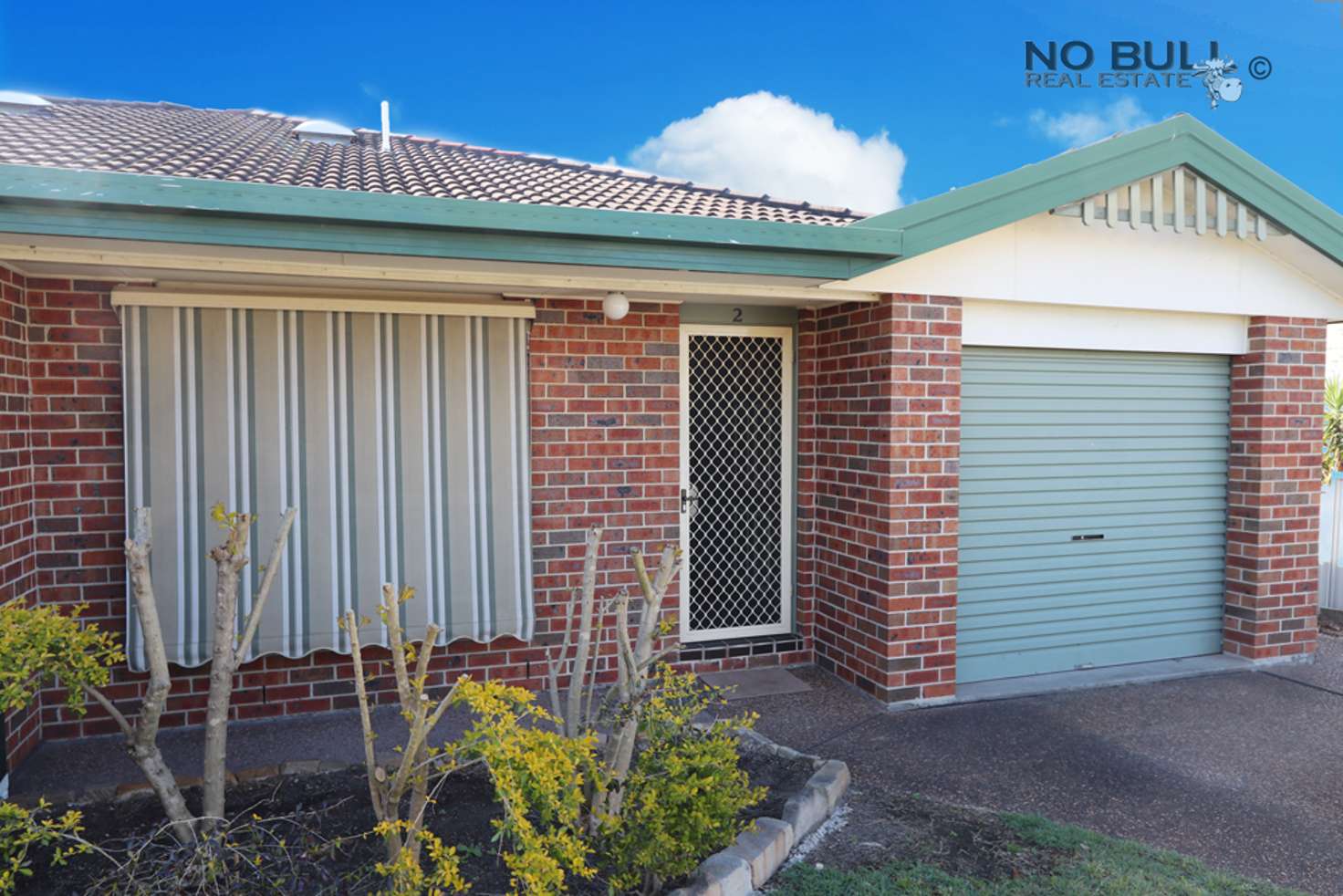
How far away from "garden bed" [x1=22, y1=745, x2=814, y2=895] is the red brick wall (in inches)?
45.7

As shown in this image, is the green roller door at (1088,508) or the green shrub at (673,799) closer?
the green shrub at (673,799)

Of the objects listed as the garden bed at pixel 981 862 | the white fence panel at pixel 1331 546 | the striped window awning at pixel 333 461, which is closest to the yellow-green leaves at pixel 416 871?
the garden bed at pixel 981 862

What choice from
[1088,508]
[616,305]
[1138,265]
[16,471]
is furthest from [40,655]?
[1138,265]

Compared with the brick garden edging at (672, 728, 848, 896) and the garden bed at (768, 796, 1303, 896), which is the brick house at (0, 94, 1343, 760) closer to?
the brick garden edging at (672, 728, 848, 896)

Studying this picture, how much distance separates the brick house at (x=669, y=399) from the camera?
15.2 ft

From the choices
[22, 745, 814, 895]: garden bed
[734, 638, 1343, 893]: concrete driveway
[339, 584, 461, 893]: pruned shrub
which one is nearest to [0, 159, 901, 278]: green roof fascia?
[339, 584, 461, 893]: pruned shrub

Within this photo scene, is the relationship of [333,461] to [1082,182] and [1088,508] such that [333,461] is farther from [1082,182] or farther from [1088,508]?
[1088,508]

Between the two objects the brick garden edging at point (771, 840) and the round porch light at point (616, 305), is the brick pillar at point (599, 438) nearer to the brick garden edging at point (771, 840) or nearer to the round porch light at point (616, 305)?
the round porch light at point (616, 305)

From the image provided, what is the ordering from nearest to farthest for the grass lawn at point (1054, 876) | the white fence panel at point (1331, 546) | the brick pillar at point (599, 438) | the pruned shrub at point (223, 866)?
the pruned shrub at point (223, 866), the grass lawn at point (1054, 876), the brick pillar at point (599, 438), the white fence panel at point (1331, 546)

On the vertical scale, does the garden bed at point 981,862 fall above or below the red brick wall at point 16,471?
below

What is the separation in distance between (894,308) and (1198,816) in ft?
10.2

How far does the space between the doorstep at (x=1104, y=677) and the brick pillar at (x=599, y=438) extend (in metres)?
2.38

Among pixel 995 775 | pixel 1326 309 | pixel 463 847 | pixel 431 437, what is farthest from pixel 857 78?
pixel 463 847

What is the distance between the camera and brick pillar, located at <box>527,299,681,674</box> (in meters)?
5.78
